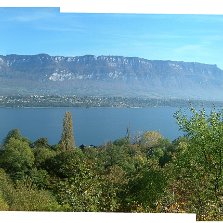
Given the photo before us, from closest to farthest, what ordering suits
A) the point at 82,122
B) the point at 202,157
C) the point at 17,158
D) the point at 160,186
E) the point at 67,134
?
1. the point at 202,157
2. the point at 160,186
3. the point at 17,158
4. the point at 67,134
5. the point at 82,122

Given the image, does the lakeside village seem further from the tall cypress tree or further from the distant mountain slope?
the tall cypress tree

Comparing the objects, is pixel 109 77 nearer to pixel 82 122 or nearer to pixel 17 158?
pixel 82 122

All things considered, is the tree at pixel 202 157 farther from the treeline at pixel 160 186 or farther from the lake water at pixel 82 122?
the lake water at pixel 82 122

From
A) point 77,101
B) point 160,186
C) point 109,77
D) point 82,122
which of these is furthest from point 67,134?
point 160,186

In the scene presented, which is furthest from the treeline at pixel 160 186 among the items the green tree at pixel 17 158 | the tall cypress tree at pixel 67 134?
the tall cypress tree at pixel 67 134

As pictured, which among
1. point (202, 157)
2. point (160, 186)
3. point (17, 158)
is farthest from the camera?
point (17, 158)

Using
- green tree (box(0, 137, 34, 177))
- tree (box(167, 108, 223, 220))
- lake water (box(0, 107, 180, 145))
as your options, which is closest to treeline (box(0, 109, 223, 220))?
tree (box(167, 108, 223, 220))

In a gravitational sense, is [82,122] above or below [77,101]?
below

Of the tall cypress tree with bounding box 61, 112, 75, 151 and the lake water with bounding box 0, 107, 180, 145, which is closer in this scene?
the tall cypress tree with bounding box 61, 112, 75, 151
